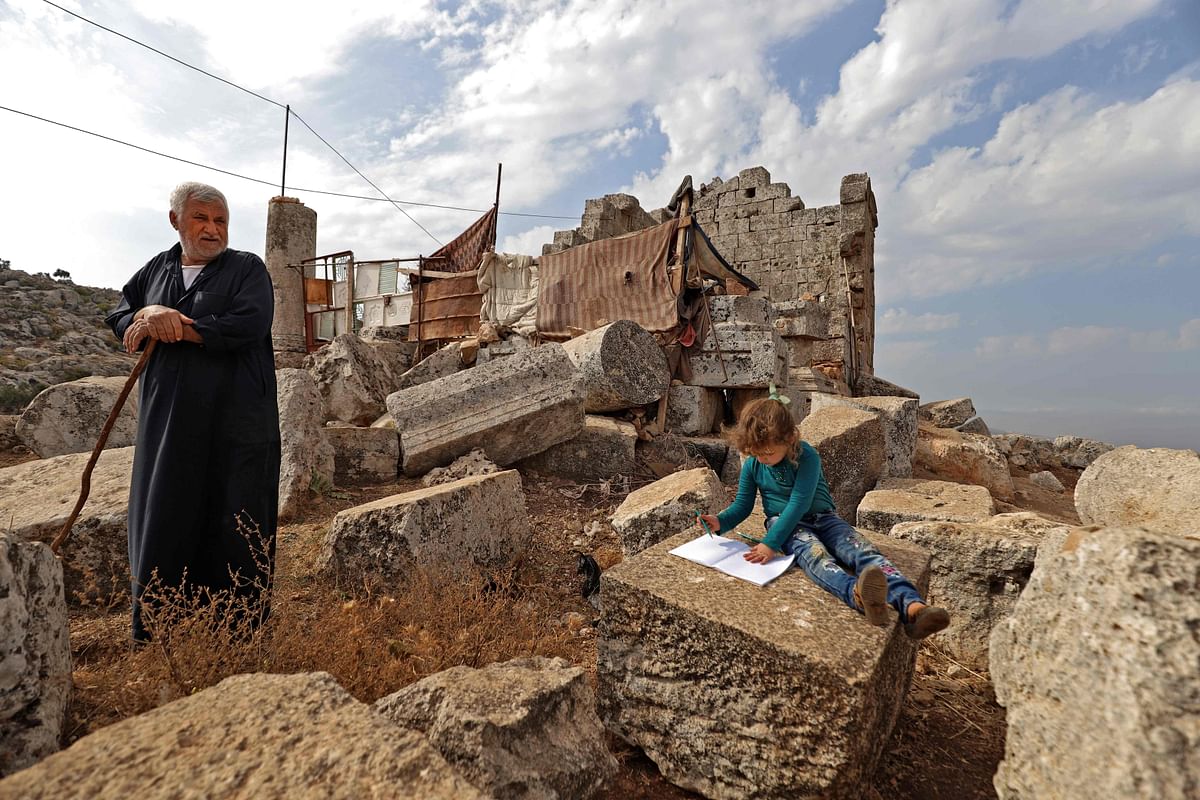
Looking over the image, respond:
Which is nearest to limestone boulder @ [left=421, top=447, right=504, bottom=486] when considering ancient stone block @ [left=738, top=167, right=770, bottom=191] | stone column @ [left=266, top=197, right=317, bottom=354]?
stone column @ [left=266, top=197, right=317, bottom=354]

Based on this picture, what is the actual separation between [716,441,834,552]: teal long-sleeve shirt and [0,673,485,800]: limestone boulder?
1534 mm

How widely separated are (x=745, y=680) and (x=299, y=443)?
377 cm

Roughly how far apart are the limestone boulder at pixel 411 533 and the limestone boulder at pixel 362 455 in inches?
74.7

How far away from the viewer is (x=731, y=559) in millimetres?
2223

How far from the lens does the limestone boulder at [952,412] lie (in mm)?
9789

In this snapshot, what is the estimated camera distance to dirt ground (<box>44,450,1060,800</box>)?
73.0 inches

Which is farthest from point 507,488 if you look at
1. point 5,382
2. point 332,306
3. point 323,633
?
point 5,382

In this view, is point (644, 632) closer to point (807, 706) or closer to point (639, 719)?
point (639, 719)

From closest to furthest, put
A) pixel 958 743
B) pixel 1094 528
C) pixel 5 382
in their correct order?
1. pixel 1094 528
2. pixel 958 743
3. pixel 5 382

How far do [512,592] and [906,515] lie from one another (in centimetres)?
228

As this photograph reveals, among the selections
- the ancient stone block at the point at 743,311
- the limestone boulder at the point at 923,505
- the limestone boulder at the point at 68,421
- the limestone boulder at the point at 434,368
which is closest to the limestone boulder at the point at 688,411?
the ancient stone block at the point at 743,311

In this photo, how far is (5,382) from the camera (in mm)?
12164

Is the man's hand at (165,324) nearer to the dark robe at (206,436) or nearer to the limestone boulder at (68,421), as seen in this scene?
the dark robe at (206,436)

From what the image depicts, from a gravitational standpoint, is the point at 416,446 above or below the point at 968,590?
above
